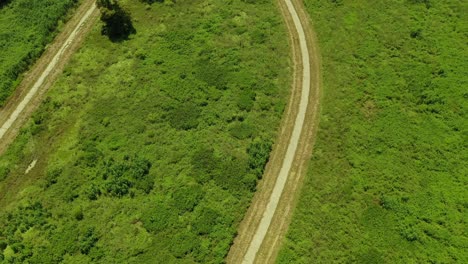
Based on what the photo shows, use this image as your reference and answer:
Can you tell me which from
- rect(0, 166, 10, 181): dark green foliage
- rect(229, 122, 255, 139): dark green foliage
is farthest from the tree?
rect(0, 166, 10, 181): dark green foliage

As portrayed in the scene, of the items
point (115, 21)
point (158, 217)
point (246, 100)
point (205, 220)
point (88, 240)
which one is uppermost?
point (115, 21)

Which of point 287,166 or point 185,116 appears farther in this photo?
point 185,116

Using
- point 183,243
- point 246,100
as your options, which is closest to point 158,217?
point 183,243

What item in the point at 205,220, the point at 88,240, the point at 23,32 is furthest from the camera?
the point at 23,32

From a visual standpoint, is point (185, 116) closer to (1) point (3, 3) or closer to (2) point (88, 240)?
(2) point (88, 240)

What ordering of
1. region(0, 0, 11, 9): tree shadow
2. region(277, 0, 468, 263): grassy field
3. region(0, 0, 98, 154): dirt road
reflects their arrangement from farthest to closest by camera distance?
1. region(0, 0, 11, 9): tree shadow
2. region(0, 0, 98, 154): dirt road
3. region(277, 0, 468, 263): grassy field

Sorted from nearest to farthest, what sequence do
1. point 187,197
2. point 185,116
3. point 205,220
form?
point 205,220
point 187,197
point 185,116

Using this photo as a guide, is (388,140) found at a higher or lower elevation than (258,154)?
lower

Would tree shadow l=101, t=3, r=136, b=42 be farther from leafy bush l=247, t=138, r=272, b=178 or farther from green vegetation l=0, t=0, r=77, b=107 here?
leafy bush l=247, t=138, r=272, b=178
